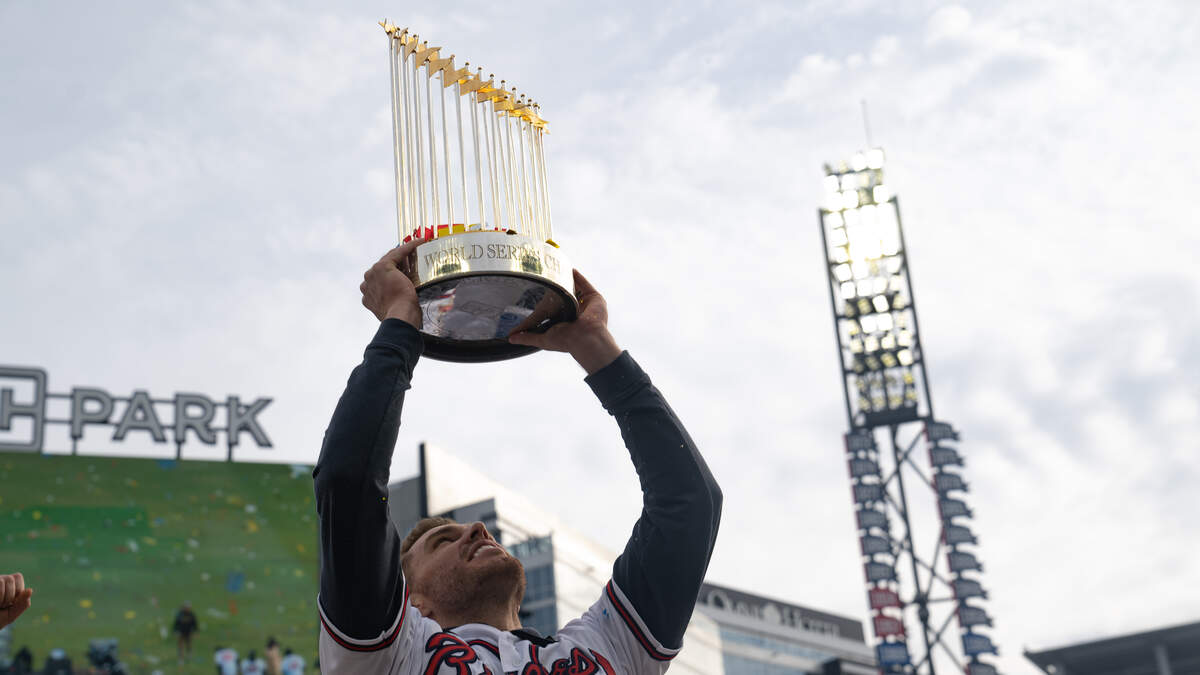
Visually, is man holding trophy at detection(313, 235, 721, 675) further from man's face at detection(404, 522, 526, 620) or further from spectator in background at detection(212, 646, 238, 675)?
spectator in background at detection(212, 646, 238, 675)

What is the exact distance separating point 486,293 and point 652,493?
705 mm

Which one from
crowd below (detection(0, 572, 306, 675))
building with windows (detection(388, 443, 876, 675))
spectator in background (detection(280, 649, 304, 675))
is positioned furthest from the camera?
building with windows (detection(388, 443, 876, 675))

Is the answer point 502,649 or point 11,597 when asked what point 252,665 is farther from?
point 502,649

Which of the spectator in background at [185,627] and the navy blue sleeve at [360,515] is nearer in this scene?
the navy blue sleeve at [360,515]

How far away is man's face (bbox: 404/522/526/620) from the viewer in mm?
3572

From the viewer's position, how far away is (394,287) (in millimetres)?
3404

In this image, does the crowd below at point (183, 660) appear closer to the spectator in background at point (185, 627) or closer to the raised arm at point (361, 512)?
the spectator in background at point (185, 627)

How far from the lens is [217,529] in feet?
100

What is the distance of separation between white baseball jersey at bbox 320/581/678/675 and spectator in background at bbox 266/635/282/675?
88.8ft

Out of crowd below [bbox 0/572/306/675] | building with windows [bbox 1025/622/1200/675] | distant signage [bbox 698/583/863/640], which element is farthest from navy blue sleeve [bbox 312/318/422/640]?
distant signage [bbox 698/583/863/640]

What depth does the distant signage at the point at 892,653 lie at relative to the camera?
3014 centimetres

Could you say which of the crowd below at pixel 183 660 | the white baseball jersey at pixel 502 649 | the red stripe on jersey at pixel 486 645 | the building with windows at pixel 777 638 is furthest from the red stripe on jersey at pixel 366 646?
the building with windows at pixel 777 638

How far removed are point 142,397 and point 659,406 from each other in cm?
3162

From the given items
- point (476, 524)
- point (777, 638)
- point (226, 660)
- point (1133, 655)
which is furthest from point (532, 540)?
point (476, 524)
